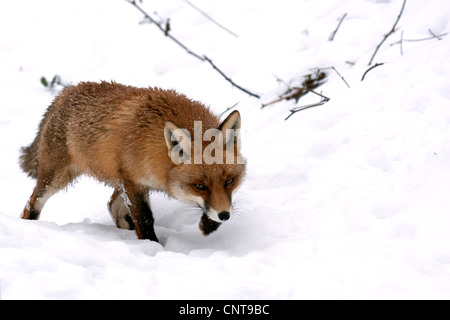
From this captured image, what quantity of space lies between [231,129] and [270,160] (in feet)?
5.52

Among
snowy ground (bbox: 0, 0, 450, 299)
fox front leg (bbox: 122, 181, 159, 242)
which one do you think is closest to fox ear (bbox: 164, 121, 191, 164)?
fox front leg (bbox: 122, 181, 159, 242)

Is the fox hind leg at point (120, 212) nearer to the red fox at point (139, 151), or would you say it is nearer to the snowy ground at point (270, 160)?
the red fox at point (139, 151)

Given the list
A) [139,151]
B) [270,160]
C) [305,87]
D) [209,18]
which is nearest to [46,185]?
[139,151]

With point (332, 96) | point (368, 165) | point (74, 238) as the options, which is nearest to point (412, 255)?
point (368, 165)

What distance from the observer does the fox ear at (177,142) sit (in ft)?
14.2

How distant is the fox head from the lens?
4.28 metres

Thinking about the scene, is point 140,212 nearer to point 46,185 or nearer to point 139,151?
point 139,151

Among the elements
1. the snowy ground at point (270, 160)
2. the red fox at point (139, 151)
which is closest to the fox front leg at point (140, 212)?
the red fox at point (139, 151)

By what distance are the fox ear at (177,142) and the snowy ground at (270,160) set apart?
2.67 ft

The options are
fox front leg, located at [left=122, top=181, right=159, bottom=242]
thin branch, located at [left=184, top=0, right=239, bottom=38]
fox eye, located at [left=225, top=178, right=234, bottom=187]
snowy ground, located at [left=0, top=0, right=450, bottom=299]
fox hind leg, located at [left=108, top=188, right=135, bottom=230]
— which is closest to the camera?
snowy ground, located at [left=0, top=0, right=450, bottom=299]

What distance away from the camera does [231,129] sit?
14.7 feet

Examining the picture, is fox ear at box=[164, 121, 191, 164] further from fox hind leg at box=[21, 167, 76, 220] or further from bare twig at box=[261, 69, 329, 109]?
bare twig at box=[261, 69, 329, 109]

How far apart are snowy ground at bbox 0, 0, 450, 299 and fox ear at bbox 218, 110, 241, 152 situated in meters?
0.84

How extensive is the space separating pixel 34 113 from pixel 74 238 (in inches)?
253
